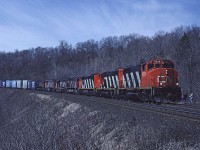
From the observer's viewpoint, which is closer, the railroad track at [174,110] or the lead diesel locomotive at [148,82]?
the railroad track at [174,110]

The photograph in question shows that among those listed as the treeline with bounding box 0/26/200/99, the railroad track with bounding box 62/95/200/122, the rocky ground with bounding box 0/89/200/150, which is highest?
the treeline with bounding box 0/26/200/99

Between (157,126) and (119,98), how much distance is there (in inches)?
814

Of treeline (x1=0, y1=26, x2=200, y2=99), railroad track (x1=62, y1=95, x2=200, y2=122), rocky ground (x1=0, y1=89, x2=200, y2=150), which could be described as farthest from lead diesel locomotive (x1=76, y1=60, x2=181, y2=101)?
treeline (x1=0, y1=26, x2=200, y2=99)

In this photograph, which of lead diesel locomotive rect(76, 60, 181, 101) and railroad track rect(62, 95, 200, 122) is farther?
lead diesel locomotive rect(76, 60, 181, 101)

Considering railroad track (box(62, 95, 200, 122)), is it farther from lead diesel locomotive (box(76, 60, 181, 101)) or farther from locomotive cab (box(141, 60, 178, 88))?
locomotive cab (box(141, 60, 178, 88))

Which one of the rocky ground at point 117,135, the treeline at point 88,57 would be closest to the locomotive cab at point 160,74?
the rocky ground at point 117,135

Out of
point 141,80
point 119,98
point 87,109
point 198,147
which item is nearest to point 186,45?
point 119,98

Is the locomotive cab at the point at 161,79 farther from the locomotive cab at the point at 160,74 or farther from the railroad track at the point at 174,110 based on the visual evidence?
the railroad track at the point at 174,110

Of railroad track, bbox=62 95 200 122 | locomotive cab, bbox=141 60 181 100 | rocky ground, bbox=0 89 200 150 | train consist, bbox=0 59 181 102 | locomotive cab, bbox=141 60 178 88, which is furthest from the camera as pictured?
locomotive cab, bbox=141 60 178 88

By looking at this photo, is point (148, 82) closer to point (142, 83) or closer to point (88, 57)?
point (142, 83)

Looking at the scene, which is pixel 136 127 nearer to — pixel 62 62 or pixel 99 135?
pixel 99 135

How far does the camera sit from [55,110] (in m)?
30.5

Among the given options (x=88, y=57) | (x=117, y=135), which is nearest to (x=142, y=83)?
(x=117, y=135)

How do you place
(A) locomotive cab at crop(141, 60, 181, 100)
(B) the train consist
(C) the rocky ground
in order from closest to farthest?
(C) the rocky ground → (A) locomotive cab at crop(141, 60, 181, 100) → (B) the train consist
